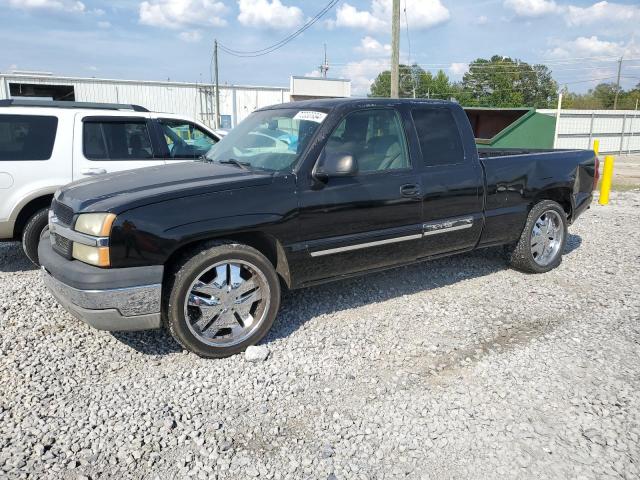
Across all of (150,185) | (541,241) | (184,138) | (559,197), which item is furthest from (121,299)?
(559,197)

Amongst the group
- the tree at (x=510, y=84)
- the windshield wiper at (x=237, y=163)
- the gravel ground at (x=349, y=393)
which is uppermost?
the tree at (x=510, y=84)

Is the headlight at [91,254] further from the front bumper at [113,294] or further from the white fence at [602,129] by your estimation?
the white fence at [602,129]

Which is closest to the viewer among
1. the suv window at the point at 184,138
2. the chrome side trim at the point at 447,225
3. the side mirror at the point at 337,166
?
the side mirror at the point at 337,166

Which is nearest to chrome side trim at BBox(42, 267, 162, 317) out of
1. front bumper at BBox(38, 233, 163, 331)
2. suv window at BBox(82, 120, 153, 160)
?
front bumper at BBox(38, 233, 163, 331)

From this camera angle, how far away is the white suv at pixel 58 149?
5527mm

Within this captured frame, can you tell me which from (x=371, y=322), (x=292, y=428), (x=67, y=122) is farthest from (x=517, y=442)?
(x=67, y=122)

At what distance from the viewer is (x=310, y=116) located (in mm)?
4293

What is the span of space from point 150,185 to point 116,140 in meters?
2.90

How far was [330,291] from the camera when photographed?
5145mm

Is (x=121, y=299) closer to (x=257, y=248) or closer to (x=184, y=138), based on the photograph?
(x=257, y=248)

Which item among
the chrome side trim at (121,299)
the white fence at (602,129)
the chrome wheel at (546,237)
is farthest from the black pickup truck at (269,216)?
the white fence at (602,129)

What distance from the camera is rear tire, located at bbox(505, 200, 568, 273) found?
5574 millimetres

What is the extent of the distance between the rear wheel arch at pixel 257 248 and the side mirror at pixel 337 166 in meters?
0.62

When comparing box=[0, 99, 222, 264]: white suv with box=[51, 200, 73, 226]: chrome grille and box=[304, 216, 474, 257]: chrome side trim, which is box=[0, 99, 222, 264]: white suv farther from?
box=[304, 216, 474, 257]: chrome side trim
